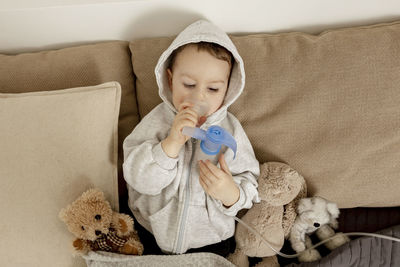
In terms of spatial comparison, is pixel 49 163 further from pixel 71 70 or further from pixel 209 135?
pixel 209 135

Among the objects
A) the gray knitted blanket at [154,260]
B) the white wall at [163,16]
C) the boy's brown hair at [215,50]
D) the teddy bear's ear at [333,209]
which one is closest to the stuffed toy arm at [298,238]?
the teddy bear's ear at [333,209]

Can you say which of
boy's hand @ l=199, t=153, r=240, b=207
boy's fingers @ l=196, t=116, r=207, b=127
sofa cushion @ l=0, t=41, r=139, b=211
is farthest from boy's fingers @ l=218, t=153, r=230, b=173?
sofa cushion @ l=0, t=41, r=139, b=211

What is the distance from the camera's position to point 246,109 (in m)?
1.12

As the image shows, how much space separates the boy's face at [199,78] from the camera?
975mm

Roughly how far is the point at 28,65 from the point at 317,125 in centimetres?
100

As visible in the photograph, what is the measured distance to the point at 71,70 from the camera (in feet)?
3.79

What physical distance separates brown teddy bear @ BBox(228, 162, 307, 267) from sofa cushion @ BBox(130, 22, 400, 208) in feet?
0.20

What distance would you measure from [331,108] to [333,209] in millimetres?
335

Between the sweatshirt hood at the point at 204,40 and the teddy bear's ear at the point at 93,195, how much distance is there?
1.10 feet

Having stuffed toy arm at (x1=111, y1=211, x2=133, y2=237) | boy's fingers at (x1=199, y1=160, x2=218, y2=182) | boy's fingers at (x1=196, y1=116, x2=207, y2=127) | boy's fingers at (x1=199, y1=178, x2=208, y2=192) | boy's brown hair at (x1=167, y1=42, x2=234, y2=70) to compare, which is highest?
boy's brown hair at (x1=167, y1=42, x2=234, y2=70)

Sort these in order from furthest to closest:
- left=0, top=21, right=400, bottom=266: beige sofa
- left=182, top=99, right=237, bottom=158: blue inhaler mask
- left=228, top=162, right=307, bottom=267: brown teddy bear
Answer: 1. left=228, top=162, right=307, bottom=267: brown teddy bear
2. left=0, top=21, right=400, bottom=266: beige sofa
3. left=182, top=99, right=237, bottom=158: blue inhaler mask

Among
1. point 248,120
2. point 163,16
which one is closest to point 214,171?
point 248,120

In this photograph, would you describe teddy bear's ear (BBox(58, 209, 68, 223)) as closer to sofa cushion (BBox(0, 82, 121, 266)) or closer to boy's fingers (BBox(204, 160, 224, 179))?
sofa cushion (BBox(0, 82, 121, 266))

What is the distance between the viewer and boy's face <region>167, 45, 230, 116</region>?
975 mm
